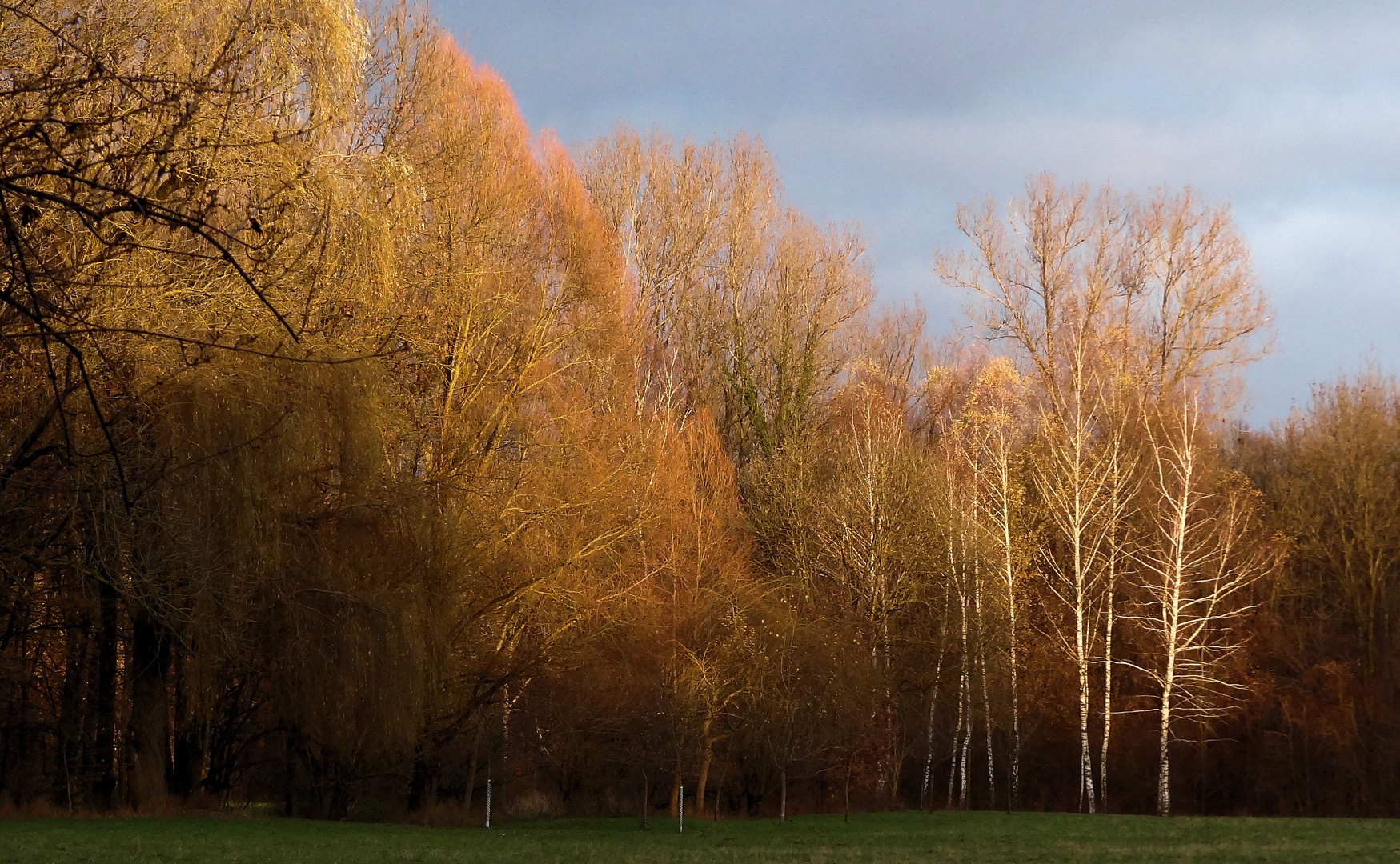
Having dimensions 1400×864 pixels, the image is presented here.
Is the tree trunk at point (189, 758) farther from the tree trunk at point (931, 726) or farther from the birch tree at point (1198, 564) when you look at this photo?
the birch tree at point (1198, 564)

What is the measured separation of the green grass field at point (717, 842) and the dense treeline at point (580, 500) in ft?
5.29

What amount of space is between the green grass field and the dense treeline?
5.29 ft

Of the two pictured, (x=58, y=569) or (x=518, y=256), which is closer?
(x=58, y=569)

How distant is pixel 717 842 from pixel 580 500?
6195mm

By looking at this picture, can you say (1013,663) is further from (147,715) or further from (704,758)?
(147,715)

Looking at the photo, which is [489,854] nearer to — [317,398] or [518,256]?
[317,398]

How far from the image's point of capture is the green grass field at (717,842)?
12.8 meters

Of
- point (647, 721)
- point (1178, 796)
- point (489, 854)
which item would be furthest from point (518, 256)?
point (1178, 796)

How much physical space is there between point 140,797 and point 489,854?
5586mm

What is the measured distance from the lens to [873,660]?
26.6 meters

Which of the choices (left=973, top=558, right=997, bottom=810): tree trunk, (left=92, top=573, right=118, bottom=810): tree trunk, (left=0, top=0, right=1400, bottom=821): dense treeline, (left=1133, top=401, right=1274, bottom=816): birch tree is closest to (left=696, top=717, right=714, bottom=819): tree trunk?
(left=0, top=0, right=1400, bottom=821): dense treeline

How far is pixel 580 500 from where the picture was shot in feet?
71.0

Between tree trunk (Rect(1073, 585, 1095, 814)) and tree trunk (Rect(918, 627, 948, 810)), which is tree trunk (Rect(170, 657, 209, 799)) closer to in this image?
tree trunk (Rect(918, 627, 948, 810))

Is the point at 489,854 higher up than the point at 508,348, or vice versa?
the point at 508,348
